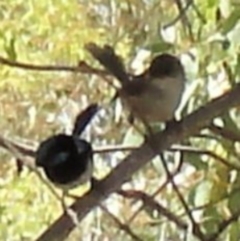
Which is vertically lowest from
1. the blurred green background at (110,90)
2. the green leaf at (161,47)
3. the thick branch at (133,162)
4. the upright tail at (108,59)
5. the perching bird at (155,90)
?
the blurred green background at (110,90)

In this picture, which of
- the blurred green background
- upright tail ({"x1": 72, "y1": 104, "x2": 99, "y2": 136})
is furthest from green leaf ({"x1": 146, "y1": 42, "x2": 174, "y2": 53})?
upright tail ({"x1": 72, "y1": 104, "x2": 99, "y2": 136})

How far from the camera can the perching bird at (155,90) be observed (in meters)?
0.41

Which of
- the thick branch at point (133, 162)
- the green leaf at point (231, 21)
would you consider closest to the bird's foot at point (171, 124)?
the thick branch at point (133, 162)

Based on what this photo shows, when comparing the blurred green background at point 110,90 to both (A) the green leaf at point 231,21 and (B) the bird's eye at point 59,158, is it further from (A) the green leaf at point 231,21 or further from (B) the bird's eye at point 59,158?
(B) the bird's eye at point 59,158

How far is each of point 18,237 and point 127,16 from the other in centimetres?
26

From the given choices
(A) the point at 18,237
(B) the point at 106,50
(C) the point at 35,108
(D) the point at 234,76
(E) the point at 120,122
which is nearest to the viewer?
(B) the point at 106,50

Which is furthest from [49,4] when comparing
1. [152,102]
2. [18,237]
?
[152,102]

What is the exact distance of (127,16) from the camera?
94 centimetres

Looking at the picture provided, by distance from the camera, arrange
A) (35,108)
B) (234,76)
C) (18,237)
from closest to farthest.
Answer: (234,76)
(18,237)
(35,108)

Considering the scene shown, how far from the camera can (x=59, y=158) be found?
399mm

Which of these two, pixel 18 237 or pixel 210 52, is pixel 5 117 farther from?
pixel 210 52

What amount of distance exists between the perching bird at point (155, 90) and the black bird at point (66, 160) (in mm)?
32

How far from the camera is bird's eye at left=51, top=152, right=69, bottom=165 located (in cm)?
40

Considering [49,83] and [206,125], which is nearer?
[206,125]
